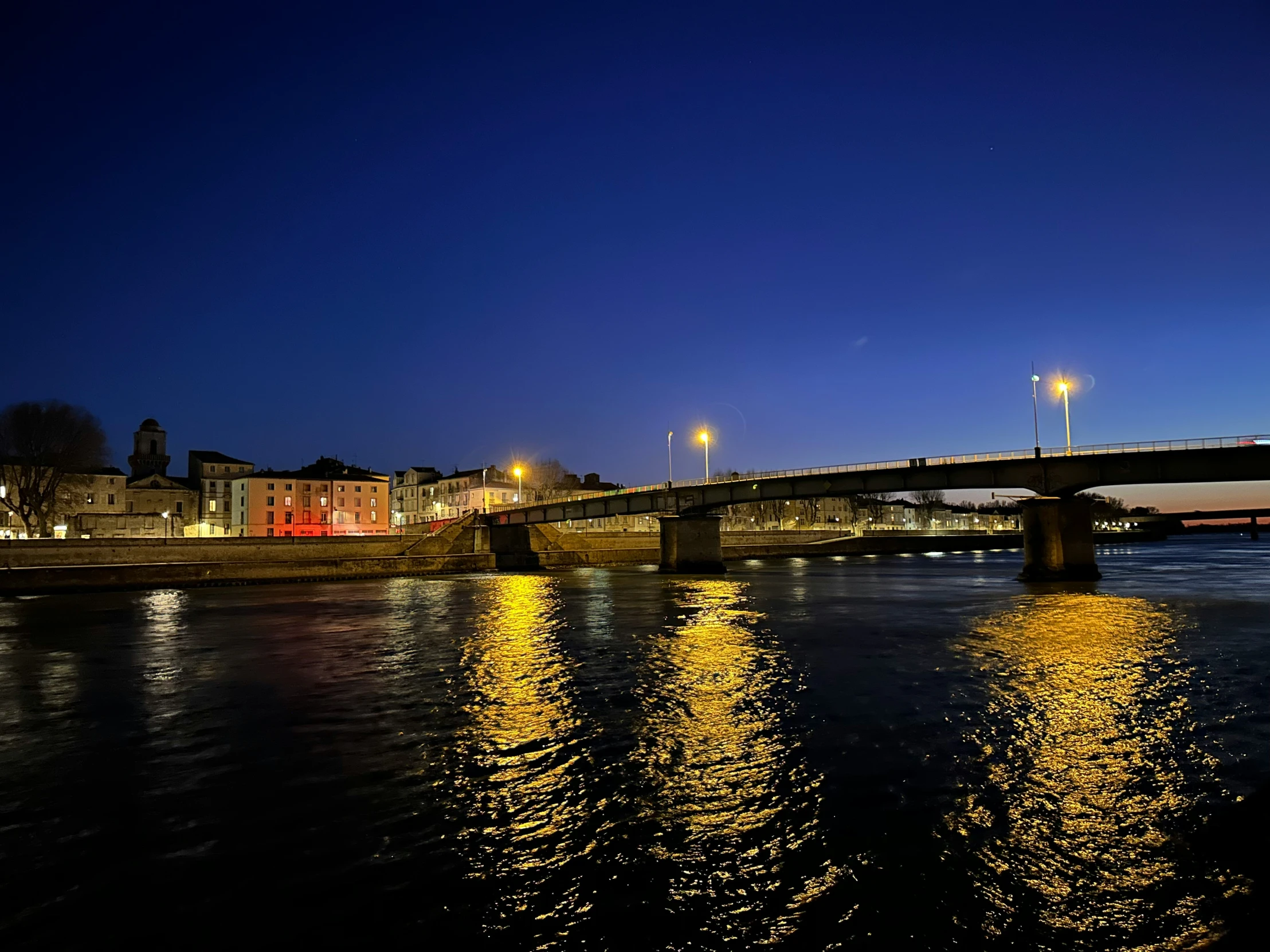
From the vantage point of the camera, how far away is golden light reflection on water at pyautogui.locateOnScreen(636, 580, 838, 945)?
6.53m

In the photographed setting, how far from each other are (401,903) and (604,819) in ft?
8.60

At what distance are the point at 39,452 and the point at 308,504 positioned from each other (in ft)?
154

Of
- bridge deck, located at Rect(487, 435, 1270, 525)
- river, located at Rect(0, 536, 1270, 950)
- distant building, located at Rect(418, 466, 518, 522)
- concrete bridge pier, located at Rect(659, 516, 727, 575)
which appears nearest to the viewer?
river, located at Rect(0, 536, 1270, 950)

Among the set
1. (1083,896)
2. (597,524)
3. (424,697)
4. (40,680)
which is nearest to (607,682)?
(424,697)

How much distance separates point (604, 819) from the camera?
28.1ft

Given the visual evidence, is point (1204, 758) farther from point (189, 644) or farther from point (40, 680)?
point (189, 644)

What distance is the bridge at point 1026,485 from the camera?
156 ft

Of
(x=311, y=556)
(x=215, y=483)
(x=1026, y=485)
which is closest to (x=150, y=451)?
(x=215, y=483)

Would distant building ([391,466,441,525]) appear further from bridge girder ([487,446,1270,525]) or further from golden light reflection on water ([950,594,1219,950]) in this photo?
golden light reflection on water ([950,594,1219,950])

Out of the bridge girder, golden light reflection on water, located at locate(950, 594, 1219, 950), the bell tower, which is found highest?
the bell tower

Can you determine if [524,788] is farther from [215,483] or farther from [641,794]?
[215,483]

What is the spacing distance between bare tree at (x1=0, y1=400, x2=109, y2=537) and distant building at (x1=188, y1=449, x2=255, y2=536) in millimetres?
37138

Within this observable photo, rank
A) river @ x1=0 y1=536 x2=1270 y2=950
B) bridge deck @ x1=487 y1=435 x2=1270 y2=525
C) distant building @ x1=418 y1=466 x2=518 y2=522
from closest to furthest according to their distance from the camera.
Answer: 1. river @ x1=0 y1=536 x2=1270 y2=950
2. bridge deck @ x1=487 y1=435 x2=1270 y2=525
3. distant building @ x1=418 y1=466 x2=518 y2=522

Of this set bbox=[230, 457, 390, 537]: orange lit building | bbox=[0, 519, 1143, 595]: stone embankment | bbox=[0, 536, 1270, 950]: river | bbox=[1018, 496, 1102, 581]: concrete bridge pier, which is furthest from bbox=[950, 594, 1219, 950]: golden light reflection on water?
bbox=[230, 457, 390, 537]: orange lit building
